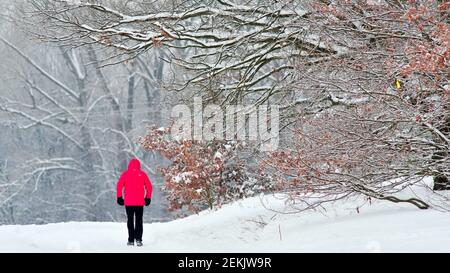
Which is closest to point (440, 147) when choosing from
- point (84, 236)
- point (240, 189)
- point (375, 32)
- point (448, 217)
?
point (448, 217)

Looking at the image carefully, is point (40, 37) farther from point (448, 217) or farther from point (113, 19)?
point (448, 217)

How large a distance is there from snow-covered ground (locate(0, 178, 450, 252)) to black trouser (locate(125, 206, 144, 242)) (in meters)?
0.23

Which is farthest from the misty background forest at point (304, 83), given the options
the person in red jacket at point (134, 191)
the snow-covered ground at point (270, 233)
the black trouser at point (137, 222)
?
the black trouser at point (137, 222)

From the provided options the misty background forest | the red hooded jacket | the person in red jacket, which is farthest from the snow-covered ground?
the red hooded jacket

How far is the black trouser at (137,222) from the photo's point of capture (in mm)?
11641

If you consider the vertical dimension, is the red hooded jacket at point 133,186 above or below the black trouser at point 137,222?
above

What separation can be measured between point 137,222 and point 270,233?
241cm

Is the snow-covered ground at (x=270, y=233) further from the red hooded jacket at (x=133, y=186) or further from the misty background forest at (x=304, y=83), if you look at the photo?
the red hooded jacket at (x=133, y=186)

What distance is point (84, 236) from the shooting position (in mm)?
13461

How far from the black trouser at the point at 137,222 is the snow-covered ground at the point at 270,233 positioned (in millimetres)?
230

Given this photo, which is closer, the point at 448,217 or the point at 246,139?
the point at 448,217

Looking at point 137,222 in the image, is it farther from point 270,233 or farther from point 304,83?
point 304,83

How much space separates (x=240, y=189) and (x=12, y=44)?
74.3ft

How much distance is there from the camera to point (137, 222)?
11.7m
